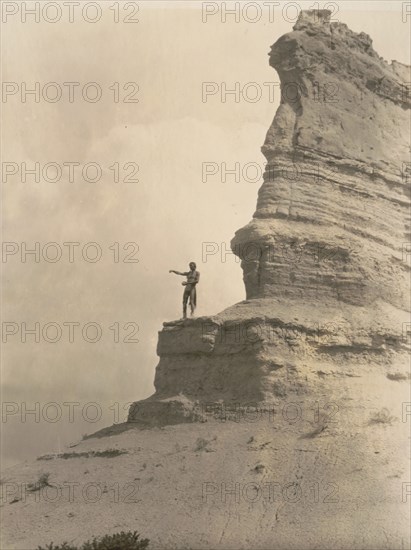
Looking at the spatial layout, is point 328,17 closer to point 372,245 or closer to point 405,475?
point 372,245

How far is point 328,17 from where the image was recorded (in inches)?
1362

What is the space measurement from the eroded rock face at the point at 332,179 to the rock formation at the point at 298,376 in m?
0.05

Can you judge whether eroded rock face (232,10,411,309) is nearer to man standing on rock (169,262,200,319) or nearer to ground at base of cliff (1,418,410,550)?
man standing on rock (169,262,200,319)

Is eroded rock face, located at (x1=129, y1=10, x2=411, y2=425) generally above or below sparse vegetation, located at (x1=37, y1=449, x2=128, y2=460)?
above

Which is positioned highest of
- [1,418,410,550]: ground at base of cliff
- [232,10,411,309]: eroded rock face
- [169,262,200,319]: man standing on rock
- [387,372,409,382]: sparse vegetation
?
[232,10,411,309]: eroded rock face

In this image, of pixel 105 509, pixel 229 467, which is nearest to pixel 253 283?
pixel 229 467

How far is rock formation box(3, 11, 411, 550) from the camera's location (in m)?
23.7

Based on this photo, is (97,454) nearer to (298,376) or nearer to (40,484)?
(40,484)

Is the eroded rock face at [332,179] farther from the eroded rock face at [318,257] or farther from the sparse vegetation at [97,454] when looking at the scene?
the sparse vegetation at [97,454]

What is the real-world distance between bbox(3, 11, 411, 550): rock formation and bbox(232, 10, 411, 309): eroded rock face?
2.1 inches

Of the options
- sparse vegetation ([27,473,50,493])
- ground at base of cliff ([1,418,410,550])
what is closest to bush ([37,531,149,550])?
ground at base of cliff ([1,418,410,550])

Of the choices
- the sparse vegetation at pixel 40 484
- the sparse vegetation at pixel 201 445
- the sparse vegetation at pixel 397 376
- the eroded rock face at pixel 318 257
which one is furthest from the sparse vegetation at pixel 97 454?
the sparse vegetation at pixel 397 376

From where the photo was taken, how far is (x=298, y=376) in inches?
1107

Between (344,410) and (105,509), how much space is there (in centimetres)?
746
